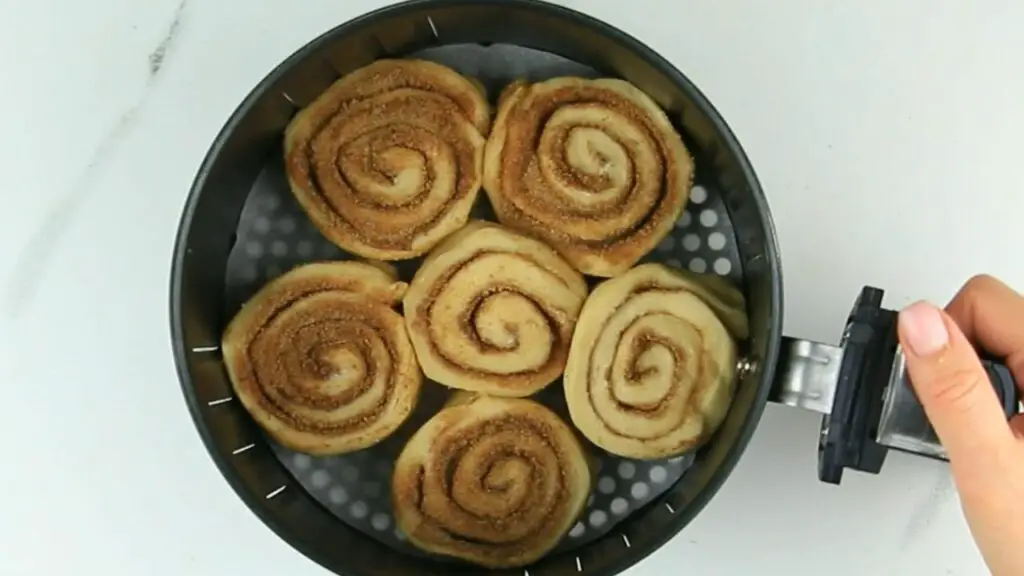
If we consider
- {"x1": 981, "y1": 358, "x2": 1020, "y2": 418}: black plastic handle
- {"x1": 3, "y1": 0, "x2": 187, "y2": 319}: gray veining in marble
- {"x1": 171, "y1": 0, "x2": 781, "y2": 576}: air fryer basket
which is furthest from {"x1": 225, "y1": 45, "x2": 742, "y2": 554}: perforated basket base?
{"x1": 981, "y1": 358, "x2": 1020, "y2": 418}: black plastic handle

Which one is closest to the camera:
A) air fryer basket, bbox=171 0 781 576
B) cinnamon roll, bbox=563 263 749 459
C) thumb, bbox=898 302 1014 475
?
thumb, bbox=898 302 1014 475

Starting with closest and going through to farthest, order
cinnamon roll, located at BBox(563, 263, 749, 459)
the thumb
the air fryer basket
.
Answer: the thumb < the air fryer basket < cinnamon roll, located at BBox(563, 263, 749, 459)

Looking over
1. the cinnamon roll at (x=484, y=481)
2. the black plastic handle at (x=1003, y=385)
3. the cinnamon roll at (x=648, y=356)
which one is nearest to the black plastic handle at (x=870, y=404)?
the black plastic handle at (x=1003, y=385)

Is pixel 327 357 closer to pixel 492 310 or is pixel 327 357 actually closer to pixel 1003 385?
pixel 492 310

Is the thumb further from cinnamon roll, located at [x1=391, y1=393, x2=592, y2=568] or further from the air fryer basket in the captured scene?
cinnamon roll, located at [x1=391, y1=393, x2=592, y2=568]

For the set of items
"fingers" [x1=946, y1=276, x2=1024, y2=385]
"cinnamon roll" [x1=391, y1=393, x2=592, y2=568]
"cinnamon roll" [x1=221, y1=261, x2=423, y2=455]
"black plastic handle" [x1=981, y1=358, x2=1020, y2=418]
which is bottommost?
"cinnamon roll" [x1=391, y1=393, x2=592, y2=568]

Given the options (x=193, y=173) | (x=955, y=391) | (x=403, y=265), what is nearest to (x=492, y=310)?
(x=403, y=265)

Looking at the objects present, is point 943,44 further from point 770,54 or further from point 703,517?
point 703,517
